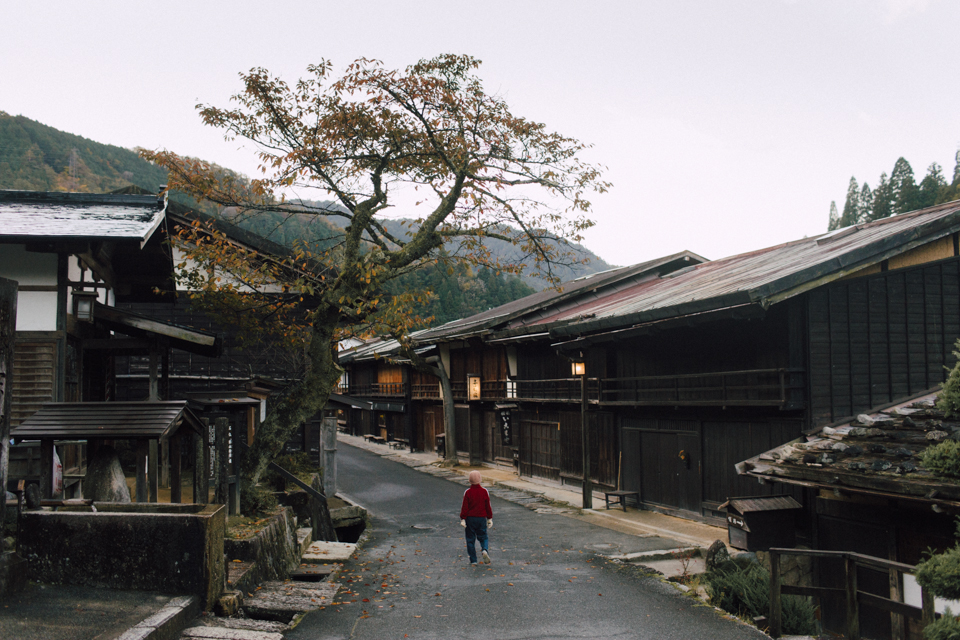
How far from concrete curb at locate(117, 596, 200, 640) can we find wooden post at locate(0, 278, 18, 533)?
2080 mm

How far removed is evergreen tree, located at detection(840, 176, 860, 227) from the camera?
6623 centimetres

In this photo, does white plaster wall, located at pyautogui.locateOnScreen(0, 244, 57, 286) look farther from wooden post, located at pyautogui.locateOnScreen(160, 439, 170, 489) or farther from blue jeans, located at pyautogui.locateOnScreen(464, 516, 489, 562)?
blue jeans, located at pyautogui.locateOnScreen(464, 516, 489, 562)

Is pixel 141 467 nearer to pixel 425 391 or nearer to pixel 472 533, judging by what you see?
pixel 472 533

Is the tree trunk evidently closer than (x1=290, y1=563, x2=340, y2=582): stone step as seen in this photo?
No

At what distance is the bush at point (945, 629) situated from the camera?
19.7 feet

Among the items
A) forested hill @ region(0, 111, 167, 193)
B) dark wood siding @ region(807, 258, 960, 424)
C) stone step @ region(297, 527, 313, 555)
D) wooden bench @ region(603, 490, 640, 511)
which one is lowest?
wooden bench @ region(603, 490, 640, 511)

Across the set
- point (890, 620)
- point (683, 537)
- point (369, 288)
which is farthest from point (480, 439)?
point (890, 620)

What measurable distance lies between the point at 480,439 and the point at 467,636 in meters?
23.7

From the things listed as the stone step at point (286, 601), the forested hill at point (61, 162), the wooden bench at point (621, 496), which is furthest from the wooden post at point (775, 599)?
the forested hill at point (61, 162)

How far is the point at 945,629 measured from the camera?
6070 mm

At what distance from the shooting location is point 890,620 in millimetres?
10812

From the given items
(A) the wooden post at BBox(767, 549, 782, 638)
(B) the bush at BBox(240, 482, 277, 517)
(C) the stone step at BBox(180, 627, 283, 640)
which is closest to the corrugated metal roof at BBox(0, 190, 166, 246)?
(B) the bush at BBox(240, 482, 277, 517)

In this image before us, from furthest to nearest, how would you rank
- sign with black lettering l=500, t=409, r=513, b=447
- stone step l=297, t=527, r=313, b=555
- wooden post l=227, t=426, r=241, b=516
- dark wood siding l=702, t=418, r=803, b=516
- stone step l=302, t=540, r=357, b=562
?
sign with black lettering l=500, t=409, r=513, b=447, dark wood siding l=702, t=418, r=803, b=516, stone step l=297, t=527, r=313, b=555, stone step l=302, t=540, r=357, b=562, wooden post l=227, t=426, r=241, b=516

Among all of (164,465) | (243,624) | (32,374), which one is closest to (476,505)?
(243,624)
